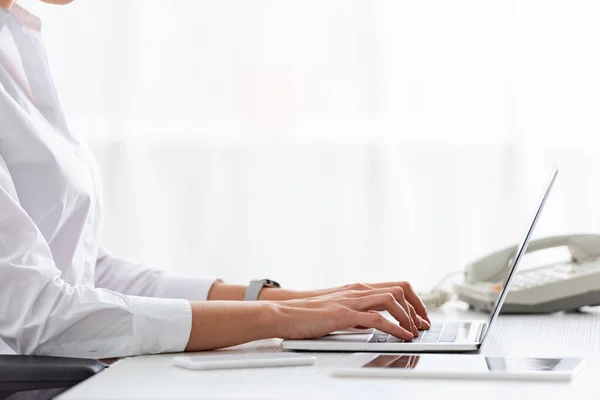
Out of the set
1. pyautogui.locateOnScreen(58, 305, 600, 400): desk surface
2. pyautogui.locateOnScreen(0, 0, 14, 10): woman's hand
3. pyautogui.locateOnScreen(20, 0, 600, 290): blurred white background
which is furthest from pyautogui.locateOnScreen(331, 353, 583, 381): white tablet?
pyautogui.locateOnScreen(20, 0, 600, 290): blurred white background

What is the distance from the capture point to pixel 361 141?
3006 mm

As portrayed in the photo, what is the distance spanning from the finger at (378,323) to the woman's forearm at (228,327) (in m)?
0.10

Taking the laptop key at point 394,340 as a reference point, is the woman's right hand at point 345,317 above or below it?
above

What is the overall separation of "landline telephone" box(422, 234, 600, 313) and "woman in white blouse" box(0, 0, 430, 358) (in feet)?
1.20

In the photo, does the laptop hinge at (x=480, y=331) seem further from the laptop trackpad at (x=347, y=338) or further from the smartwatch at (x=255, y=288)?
the smartwatch at (x=255, y=288)

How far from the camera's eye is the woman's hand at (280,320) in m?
1.03

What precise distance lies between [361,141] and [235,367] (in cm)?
219

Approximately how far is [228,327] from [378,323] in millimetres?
184

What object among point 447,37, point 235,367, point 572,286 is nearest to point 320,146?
point 447,37

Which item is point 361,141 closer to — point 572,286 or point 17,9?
point 572,286

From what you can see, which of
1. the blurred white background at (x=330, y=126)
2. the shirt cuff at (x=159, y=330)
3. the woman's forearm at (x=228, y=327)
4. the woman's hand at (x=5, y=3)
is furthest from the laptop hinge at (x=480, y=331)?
the blurred white background at (x=330, y=126)

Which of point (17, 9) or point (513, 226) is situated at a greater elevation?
point (17, 9)

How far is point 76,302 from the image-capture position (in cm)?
101

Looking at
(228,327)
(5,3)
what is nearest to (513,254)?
(228,327)
